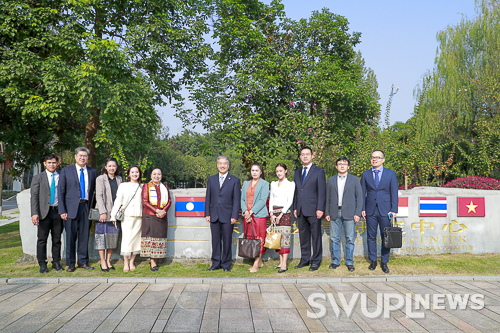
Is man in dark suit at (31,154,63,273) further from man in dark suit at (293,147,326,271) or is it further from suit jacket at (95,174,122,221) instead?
man in dark suit at (293,147,326,271)

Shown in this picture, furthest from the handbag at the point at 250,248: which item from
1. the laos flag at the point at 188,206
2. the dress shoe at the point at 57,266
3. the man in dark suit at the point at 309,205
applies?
the dress shoe at the point at 57,266

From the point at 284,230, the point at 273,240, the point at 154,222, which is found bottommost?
the point at 273,240

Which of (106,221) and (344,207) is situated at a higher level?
(344,207)

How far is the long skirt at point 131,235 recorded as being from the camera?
599 cm

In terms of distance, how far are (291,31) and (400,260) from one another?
12166 mm

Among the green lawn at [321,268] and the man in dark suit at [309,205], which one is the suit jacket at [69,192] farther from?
the man in dark suit at [309,205]

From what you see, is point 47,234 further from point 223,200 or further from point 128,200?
point 223,200

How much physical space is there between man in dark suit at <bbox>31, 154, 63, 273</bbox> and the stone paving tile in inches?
116

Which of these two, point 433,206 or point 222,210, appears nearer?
point 222,210

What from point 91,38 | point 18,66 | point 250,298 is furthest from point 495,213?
point 18,66

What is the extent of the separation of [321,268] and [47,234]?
4.48 m

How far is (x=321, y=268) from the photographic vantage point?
6102 millimetres

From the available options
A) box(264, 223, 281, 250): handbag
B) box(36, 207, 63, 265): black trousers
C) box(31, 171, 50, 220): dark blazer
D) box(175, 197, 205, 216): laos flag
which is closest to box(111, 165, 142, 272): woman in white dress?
box(175, 197, 205, 216): laos flag

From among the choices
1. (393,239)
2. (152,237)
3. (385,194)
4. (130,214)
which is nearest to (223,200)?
(152,237)
